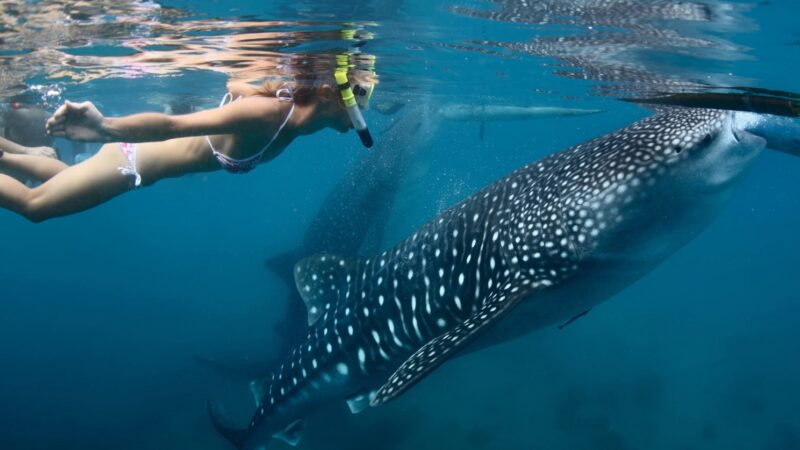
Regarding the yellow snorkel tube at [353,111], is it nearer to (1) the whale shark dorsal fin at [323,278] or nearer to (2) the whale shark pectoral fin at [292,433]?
(1) the whale shark dorsal fin at [323,278]

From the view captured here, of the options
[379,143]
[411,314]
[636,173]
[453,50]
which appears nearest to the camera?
[636,173]

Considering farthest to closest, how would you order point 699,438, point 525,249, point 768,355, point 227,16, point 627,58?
point 768,355 → point 699,438 → point 627,58 → point 227,16 → point 525,249

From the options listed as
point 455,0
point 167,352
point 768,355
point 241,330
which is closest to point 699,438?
point 768,355

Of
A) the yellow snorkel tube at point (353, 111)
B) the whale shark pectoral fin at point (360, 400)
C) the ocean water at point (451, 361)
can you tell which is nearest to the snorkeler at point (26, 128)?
the ocean water at point (451, 361)

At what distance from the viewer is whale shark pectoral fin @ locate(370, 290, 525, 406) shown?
156 inches

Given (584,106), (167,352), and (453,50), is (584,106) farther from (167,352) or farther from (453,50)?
(167,352)

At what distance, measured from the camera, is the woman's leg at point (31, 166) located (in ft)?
18.5

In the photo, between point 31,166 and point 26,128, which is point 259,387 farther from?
point 26,128

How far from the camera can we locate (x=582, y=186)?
15.2 feet

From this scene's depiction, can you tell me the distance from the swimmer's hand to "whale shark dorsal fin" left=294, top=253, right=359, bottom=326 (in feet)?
8.96

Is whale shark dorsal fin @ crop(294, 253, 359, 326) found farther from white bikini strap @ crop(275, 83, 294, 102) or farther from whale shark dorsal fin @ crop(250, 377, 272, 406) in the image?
white bikini strap @ crop(275, 83, 294, 102)

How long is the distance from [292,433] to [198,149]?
365 cm

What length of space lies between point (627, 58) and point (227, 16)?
239 inches

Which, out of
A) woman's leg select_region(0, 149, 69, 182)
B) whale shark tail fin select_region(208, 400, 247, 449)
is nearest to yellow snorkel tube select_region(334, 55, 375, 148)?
woman's leg select_region(0, 149, 69, 182)
